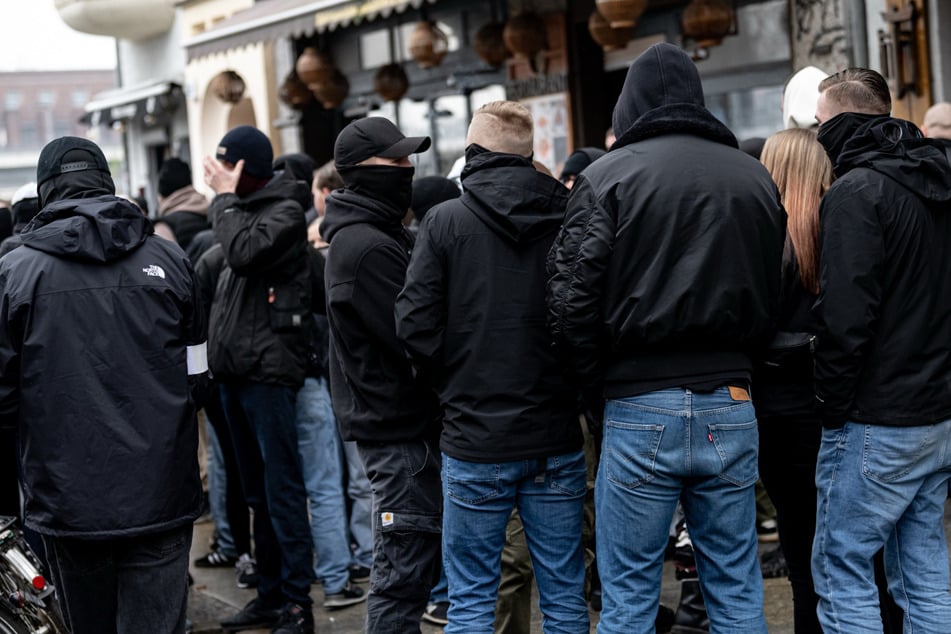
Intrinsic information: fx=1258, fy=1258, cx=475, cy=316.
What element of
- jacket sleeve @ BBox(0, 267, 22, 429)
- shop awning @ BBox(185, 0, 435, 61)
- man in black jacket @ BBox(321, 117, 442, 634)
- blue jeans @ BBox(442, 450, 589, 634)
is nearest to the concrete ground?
man in black jacket @ BBox(321, 117, 442, 634)

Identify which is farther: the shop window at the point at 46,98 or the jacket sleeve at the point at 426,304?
the shop window at the point at 46,98

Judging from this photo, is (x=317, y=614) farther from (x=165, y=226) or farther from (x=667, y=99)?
(x=667, y=99)

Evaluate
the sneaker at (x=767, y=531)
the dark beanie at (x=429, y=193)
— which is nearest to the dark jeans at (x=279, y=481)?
the dark beanie at (x=429, y=193)

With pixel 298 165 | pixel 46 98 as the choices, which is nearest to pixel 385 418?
pixel 298 165

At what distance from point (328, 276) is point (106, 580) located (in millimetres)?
1209

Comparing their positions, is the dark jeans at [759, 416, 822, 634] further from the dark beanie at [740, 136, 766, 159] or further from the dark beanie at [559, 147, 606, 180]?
the dark beanie at [559, 147, 606, 180]

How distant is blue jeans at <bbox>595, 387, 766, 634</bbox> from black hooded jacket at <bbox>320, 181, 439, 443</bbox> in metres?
0.82

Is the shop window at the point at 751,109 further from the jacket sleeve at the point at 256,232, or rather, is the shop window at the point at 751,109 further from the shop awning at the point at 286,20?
the jacket sleeve at the point at 256,232

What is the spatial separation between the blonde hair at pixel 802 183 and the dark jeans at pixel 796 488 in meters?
0.45

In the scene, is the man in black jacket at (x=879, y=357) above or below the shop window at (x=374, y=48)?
below

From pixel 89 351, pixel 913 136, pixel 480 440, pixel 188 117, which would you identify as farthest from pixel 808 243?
pixel 188 117

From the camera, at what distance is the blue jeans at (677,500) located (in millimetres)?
3430

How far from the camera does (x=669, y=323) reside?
3.37 meters

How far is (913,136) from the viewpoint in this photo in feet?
12.3
